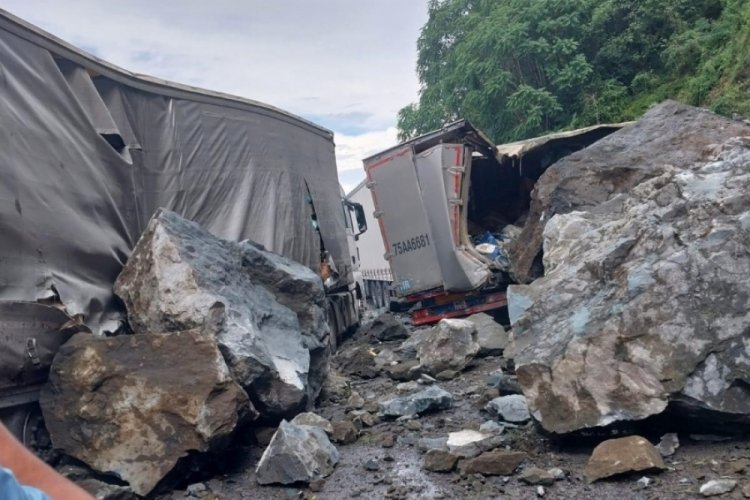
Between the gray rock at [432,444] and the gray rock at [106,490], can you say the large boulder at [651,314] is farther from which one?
the gray rock at [106,490]

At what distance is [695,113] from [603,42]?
11695 mm

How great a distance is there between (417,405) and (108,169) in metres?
2.79

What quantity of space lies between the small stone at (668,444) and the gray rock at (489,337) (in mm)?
3016

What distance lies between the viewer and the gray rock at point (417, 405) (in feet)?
15.8

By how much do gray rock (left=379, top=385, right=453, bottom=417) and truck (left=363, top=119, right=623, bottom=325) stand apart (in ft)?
12.2

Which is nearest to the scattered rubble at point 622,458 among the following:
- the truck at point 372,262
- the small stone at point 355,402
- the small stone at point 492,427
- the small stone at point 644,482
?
the small stone at point 644,482

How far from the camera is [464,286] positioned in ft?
28.3

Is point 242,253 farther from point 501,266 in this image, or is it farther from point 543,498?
point 501,266

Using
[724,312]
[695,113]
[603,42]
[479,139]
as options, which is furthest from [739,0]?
[724,312]

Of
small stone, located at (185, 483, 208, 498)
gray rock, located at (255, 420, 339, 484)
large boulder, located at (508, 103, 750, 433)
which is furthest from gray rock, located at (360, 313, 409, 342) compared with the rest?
small stone, located at (185, 483, 208, 498)

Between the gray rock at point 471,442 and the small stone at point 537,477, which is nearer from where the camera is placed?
the small stone at point 537,477

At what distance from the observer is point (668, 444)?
3.46 metres

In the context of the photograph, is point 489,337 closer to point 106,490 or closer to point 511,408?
point 511,408

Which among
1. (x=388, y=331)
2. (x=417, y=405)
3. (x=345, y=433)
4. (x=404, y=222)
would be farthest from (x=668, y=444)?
(x=404, y=222)
